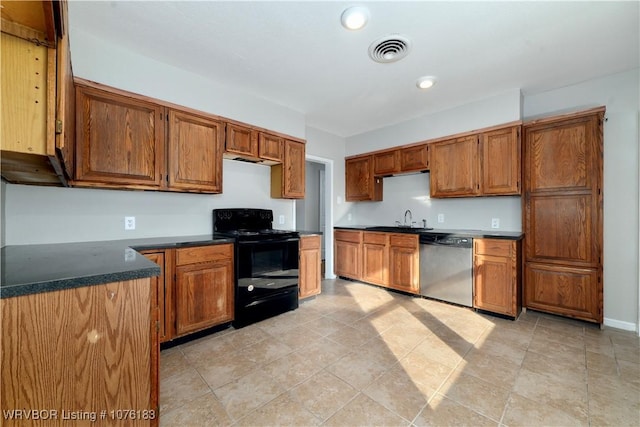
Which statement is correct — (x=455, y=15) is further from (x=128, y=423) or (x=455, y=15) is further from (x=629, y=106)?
(x=128, y=423)

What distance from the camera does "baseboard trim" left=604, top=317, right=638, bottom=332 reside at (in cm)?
253

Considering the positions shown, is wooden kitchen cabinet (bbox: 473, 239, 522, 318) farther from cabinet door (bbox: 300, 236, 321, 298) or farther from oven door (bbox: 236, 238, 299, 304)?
oven door (bbox: 236, 238, 299, 304)

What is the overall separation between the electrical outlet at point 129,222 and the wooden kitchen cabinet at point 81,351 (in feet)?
5.52

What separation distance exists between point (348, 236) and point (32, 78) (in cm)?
384

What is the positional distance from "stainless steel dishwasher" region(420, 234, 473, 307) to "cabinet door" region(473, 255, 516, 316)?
8 centimetres

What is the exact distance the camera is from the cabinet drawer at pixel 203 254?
2.27 metres

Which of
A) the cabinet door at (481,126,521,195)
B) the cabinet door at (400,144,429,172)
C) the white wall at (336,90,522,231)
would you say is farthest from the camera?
the cabinet door at (400,144,429,172)

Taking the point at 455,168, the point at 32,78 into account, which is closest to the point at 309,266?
the point at 455,168

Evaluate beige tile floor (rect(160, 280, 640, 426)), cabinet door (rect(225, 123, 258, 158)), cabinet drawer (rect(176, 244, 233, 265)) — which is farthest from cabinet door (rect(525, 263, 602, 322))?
cabinet door (rect(225, 123, 258, 158))

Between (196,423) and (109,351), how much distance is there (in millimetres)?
777

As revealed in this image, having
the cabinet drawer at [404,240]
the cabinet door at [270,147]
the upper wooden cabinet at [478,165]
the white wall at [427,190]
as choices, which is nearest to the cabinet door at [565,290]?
the white wall at [427,190]

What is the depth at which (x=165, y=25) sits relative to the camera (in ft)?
6.55

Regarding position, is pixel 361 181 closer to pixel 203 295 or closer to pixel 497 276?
pixel 497 276

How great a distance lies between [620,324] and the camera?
102 inches
